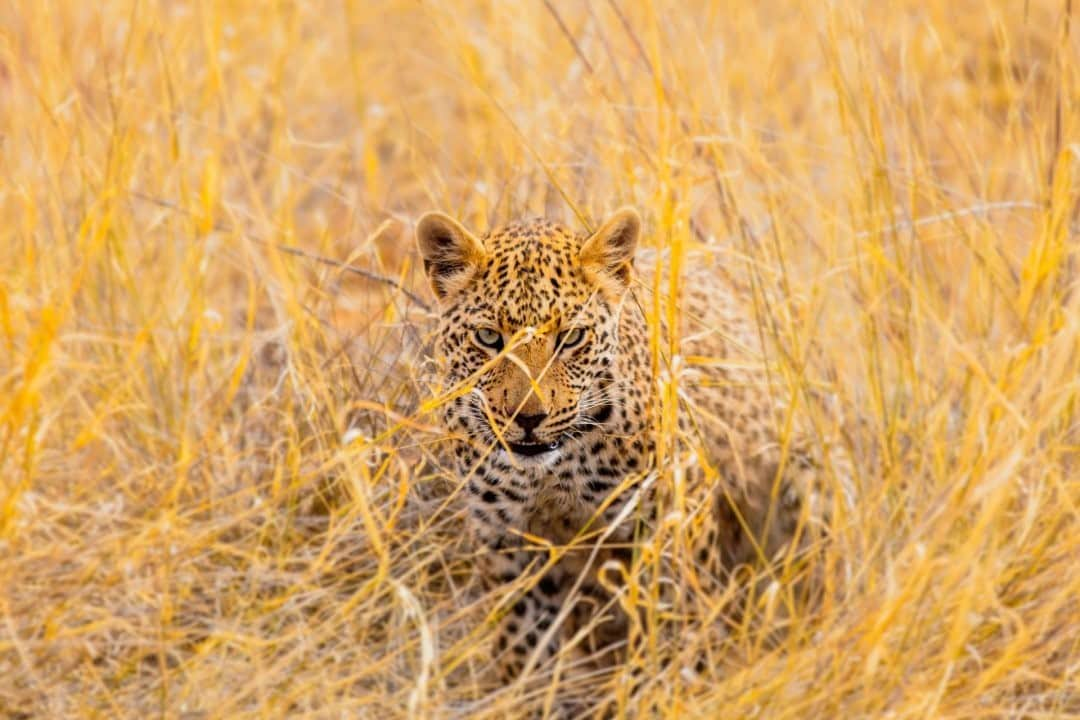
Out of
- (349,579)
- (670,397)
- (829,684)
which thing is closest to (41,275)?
(349,579)

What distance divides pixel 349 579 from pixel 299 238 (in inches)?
106

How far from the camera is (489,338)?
414 cm

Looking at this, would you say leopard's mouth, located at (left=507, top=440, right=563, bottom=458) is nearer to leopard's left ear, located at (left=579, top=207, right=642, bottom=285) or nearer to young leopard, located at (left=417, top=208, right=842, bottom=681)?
young leopard, located at (left=417, top=208, right=842, bottom=681)

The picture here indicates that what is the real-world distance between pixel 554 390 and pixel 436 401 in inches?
20.9

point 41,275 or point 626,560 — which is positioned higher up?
point 41,275

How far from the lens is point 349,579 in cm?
432

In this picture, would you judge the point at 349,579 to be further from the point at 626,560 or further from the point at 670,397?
the point at 670,397

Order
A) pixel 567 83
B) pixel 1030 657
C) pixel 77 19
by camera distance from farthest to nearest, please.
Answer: pixel 77 19
pixel 567 83
pixel 1030 657

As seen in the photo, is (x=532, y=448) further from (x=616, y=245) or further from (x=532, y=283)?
(x=616, y=245)

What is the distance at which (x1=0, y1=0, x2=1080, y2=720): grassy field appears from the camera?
3.49 m

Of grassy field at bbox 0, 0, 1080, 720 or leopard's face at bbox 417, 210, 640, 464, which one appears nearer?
grassy field at bbox 0, 0, 1080, 720

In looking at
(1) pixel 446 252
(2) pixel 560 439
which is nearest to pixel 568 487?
(2) pixel 560 439

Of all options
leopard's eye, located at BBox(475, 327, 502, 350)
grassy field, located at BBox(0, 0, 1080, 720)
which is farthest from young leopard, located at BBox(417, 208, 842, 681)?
grassy field, located at BBox(0, 0, 1080, 720)

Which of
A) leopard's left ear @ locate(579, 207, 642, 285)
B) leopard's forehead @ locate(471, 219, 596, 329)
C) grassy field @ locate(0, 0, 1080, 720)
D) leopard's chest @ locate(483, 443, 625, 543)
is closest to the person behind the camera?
grassy field @ locate(0, 0, 1080, 720)
